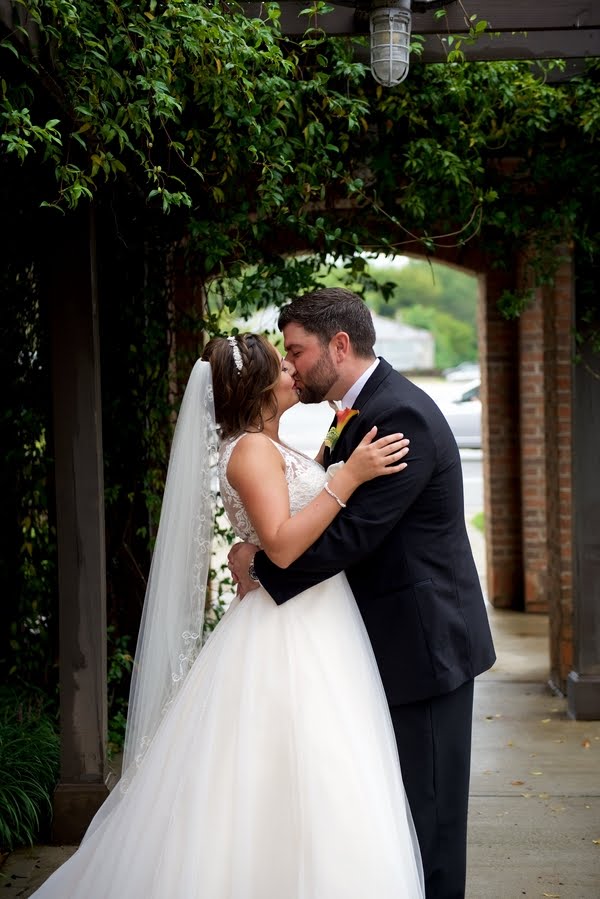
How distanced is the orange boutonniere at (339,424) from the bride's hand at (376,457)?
7.1 inches

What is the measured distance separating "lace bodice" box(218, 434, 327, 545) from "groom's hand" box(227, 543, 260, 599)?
0.17ft

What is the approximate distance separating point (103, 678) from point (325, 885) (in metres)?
1.78

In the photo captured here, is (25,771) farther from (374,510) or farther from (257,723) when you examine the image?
(374,510)

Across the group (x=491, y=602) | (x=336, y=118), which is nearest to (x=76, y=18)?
(x=336, y=118)

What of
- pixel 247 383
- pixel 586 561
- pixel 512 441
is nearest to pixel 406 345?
pixel 512 441

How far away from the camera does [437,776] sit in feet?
10.1

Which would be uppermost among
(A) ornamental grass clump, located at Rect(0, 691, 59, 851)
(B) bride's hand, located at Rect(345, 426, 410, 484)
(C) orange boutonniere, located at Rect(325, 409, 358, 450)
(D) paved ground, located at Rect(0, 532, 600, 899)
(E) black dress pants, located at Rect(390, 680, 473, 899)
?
(C) orange boutonniere, located at Rect(325, 409, 358, 450)

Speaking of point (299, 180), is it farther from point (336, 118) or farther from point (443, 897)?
point (443, 897)

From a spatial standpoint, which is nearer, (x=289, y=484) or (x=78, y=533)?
(x=289, y=484)

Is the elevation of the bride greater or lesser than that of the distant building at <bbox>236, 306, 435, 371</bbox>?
lesser

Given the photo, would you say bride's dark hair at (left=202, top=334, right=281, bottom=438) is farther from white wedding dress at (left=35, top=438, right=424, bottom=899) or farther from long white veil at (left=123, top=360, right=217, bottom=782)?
long white veil at (left=123, top=360, right=217, bottom=782)

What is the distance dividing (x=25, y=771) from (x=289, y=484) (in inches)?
87.2

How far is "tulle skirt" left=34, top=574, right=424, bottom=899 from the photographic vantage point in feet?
9.39

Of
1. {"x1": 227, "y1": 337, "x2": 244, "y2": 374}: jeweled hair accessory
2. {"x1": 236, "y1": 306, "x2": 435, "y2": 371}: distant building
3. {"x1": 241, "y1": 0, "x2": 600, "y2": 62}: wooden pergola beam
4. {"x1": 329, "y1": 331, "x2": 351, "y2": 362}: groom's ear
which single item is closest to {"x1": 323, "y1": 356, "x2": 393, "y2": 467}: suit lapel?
{"x1": 329, "y1": 331, "x2": 351, "y2": 362}: groom's ear
